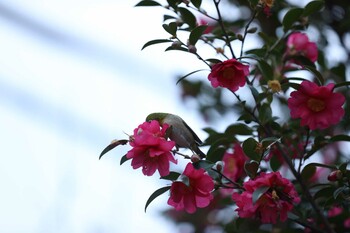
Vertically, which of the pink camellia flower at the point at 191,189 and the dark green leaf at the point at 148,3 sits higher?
the dark green leaf at the point at 148,3

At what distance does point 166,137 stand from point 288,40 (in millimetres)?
845

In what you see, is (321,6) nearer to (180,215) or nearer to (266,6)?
(266,6)

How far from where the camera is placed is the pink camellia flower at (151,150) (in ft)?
4.36

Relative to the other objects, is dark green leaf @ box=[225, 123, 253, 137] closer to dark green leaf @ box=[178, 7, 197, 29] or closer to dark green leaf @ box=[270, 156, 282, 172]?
dark green leaf @ box=[270, 156, 282, 172]

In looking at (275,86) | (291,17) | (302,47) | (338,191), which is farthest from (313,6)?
(338,191)

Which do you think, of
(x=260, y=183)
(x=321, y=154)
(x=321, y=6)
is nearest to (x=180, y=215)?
(x=321, y=154)

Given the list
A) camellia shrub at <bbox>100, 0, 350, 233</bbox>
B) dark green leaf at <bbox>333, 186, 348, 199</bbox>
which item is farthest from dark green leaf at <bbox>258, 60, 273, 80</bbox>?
dark green leaf at <bbox>333, 186, 348, 199</bbox>

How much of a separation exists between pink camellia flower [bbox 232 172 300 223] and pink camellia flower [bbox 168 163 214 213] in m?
0.08

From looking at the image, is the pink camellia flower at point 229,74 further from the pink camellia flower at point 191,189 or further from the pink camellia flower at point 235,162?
the pink camellia flower at point 235,162

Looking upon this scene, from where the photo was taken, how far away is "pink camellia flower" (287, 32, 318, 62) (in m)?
1.98

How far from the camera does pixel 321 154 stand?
272 cm

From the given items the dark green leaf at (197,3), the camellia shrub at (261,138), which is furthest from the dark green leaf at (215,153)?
the dark green leaf at (197,3)

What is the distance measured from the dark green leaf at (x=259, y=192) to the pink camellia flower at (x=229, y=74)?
0.30 meters

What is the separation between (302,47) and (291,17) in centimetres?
15
